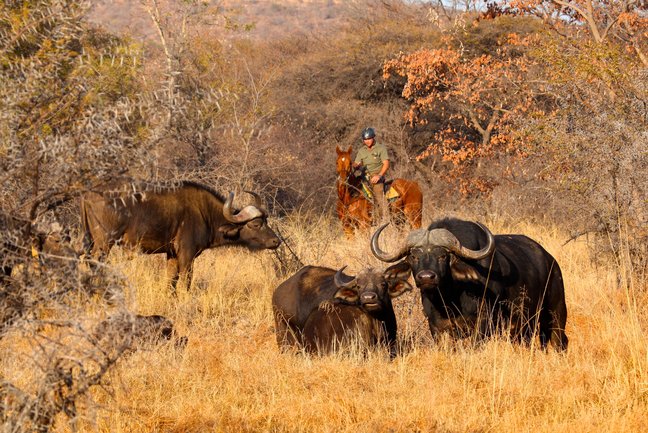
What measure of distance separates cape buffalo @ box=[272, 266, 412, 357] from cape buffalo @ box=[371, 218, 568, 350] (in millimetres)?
188

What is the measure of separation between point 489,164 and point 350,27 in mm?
8709

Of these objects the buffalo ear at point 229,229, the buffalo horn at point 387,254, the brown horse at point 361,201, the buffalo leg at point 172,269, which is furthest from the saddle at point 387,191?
the buffalo horn at point 387,254

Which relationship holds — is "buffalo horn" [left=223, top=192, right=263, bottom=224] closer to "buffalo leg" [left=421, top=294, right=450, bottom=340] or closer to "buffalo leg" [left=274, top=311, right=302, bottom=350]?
"buffalo leg" [left=274, top=311, right=302, bottom=350]

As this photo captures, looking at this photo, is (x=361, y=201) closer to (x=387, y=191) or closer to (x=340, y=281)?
(x=387, y=191)

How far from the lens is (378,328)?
311 inches

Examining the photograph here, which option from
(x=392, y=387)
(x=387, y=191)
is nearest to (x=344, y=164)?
(x=387, y=191)

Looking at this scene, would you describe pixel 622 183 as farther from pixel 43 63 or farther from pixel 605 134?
pixel 43 63

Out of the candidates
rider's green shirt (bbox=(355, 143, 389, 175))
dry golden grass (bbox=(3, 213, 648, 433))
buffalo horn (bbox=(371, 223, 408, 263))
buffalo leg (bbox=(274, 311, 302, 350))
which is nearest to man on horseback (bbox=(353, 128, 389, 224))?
rider's green shirt (bbox=(355, 143, 389, 175))

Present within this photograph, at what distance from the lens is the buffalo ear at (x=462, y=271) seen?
766 centimetres

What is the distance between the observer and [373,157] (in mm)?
15641

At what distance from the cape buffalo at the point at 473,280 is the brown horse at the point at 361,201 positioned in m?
6.11

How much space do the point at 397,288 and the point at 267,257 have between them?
16.0 ft

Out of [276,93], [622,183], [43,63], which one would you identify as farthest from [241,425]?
[276,93]

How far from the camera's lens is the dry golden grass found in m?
5.54
